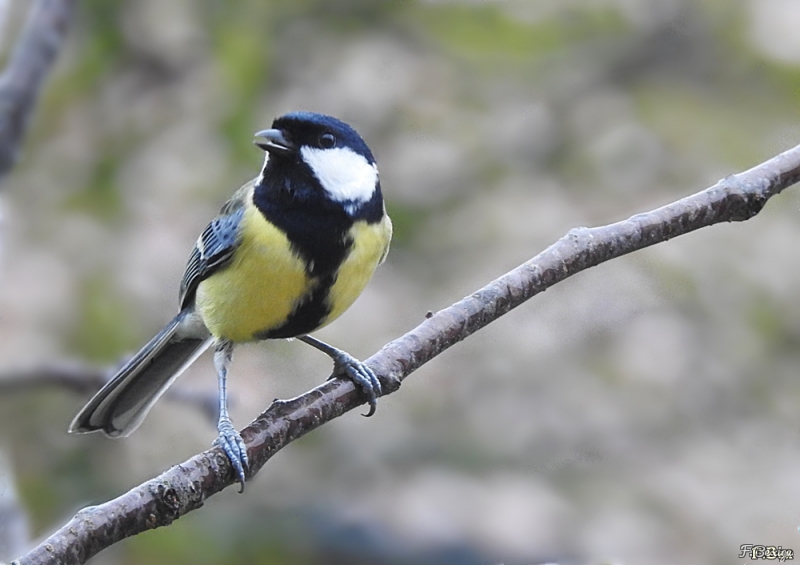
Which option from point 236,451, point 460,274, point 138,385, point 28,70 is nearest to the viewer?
point 236,451

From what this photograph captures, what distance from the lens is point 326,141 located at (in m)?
1.65

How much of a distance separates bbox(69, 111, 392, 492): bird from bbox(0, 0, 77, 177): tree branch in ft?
1.74

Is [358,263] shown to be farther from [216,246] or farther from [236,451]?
[236,451]

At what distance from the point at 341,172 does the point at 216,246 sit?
0.28 m

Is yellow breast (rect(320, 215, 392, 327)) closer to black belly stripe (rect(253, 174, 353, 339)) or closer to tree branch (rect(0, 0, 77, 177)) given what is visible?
black belly stripe (rect(253, 174, 353, 339))

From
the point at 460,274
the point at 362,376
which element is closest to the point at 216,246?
the point at 362,376

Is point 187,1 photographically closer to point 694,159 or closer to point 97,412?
point 694,159

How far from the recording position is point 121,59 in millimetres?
3619

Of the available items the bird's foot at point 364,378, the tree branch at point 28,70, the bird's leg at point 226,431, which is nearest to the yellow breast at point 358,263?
the bird's foot at point 364,378

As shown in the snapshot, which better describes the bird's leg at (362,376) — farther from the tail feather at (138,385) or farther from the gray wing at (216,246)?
the tail feather at (138,385)

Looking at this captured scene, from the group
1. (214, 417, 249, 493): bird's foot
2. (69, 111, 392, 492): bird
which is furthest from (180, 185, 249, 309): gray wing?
(214, 417, 249, 493): bird's foot

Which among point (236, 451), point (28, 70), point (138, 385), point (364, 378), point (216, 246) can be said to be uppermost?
point (28, 70)

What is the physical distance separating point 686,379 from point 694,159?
2.62ft

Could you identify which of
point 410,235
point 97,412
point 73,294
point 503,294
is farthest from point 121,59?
point 503,294
